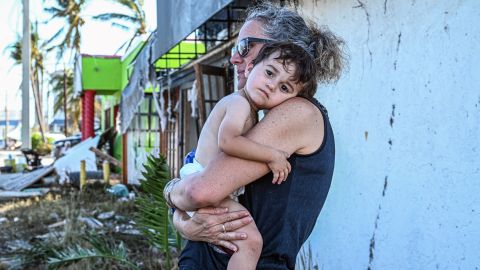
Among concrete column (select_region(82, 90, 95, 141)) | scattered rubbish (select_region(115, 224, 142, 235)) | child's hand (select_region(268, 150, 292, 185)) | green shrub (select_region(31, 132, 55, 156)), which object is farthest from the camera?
green shrub (select_region(31, 132, 55, 156))

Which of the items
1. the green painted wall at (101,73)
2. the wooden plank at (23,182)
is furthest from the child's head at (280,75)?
the green painted wall at (101,73)

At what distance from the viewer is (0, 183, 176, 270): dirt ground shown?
250 inches

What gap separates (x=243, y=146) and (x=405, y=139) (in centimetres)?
183

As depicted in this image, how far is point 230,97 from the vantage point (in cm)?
191

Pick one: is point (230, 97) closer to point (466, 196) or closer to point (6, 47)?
point (466, 196)

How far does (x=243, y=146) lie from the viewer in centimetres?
174

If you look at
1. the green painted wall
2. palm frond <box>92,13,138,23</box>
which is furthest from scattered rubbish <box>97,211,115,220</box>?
palm frond <box>92,13,138,23</box>

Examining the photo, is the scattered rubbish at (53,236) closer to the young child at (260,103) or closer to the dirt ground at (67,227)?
the dirt ground at (67,227)

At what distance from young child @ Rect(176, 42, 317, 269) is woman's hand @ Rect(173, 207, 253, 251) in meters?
0.02

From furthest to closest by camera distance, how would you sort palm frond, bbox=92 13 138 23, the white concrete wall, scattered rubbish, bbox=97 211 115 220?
palm frond, bbox=92 13 138 23 → scattered rubbish, bbox=97 211 115 220 → the white concrete wall

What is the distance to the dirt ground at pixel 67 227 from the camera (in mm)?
6339

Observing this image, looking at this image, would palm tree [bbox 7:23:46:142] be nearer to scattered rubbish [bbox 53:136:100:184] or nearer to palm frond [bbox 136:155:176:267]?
scattered rubbish [bbox 53:136:100:184]

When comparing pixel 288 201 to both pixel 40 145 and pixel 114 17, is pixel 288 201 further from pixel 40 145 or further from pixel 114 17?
pixel 40 145

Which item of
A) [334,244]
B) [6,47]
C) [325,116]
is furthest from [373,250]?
[6,47]
